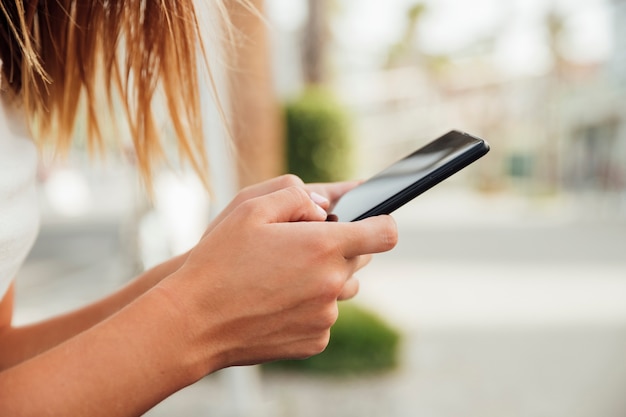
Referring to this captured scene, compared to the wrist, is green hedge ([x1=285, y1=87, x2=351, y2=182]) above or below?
below

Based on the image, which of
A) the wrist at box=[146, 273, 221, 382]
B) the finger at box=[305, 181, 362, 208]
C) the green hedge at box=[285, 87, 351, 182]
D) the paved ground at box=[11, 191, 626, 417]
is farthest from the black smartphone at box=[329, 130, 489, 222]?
the green hedge at box=[285, 87, 351, 182]

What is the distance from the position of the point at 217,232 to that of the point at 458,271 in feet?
25.7

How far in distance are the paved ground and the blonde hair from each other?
8.59ft

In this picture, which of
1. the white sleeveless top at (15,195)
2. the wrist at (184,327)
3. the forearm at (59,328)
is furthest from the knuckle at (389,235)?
the white sleeveless top at (15,195)

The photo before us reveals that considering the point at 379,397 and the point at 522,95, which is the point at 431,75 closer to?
the point at 522,95

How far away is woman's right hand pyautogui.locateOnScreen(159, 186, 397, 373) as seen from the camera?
33.2 inches

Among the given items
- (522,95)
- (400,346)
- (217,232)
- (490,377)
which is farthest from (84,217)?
(522,95)

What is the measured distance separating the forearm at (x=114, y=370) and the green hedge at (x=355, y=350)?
3.84 metres

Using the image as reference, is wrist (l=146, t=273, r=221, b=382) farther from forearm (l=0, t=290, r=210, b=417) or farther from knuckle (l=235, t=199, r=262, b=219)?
knuckle (l=235, t=199, r=262, b=219)

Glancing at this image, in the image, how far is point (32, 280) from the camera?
20.2 ft

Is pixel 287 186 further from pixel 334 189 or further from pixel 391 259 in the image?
pixel 391 259

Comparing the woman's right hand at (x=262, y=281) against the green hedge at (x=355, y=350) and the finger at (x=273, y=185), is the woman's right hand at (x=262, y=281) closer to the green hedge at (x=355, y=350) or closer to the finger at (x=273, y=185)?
the finger at (x=273, y=185)

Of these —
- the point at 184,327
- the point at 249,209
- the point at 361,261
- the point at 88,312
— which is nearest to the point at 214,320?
the point at 184,327

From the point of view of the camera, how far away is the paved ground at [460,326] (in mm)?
4203
